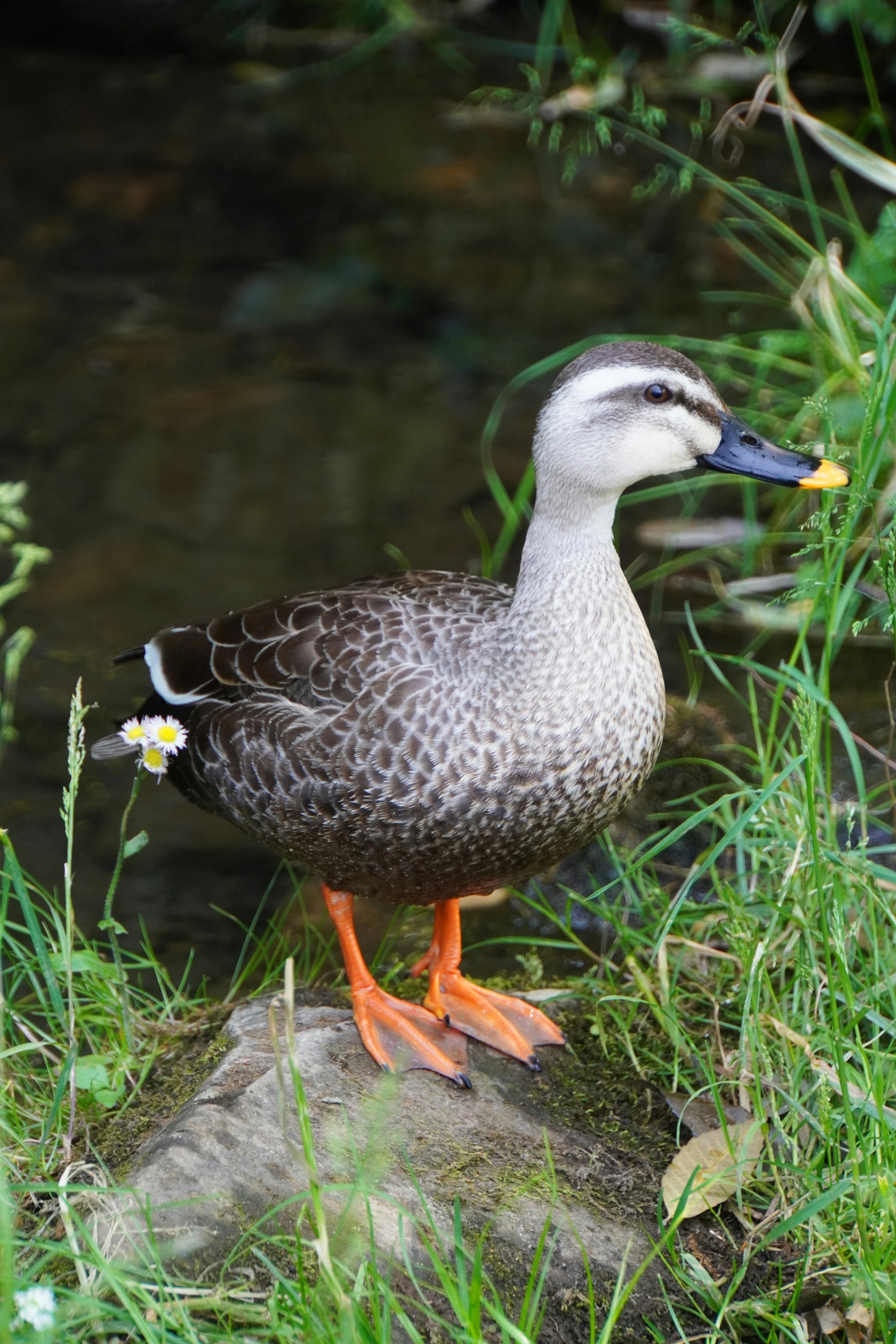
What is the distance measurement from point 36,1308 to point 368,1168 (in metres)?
0.68

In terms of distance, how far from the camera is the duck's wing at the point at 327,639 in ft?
10.3

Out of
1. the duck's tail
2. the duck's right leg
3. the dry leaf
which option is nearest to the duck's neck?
the duck's right leg

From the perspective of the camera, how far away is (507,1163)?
2.79 meters

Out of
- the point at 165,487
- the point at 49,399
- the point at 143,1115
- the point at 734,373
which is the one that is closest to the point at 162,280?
the point at 49,399

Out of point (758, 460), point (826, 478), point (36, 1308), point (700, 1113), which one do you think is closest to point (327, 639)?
point (758, 460)

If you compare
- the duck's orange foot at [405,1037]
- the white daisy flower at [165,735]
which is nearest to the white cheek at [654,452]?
the white daisy flower at [165,735]

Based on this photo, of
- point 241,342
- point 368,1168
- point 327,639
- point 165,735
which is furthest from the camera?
point 241,342

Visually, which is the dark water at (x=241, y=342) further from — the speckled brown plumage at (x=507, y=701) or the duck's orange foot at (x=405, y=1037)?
the speckled brown plumage at (x=507, y=701)

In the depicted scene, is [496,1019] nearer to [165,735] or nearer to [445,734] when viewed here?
[445,734]

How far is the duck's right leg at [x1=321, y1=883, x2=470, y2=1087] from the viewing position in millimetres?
3078

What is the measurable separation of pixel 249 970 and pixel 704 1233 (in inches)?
58.6

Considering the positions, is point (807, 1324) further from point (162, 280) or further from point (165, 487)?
point (162, 280)

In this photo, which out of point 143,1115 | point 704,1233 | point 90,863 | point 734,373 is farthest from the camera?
point 734,373

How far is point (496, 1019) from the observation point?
3285 millimetres
